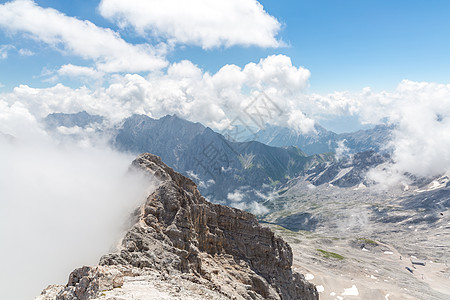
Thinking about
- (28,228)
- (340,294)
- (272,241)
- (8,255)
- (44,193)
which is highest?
(44,193)

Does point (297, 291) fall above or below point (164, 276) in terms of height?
below

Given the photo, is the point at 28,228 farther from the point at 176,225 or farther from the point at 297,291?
the point at 297,291

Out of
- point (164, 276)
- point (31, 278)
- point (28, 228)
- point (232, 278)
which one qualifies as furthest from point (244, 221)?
point (28, 228)

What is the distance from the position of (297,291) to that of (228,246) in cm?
2582

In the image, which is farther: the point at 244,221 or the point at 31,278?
the point at 244,221

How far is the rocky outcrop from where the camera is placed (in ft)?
118

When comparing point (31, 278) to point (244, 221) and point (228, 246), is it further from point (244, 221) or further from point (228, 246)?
point (244, 221)

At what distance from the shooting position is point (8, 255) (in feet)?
313

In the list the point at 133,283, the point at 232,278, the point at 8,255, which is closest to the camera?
Answer: the point at 133,283

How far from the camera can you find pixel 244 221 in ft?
270

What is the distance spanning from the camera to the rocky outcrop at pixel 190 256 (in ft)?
118

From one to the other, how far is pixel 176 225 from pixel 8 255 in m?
73.9

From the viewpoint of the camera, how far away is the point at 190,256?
55.3 metres

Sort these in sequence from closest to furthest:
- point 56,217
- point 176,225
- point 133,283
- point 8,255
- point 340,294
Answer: point 133,283, point 176,225, point 8,255, point 56,217, point 340,294
